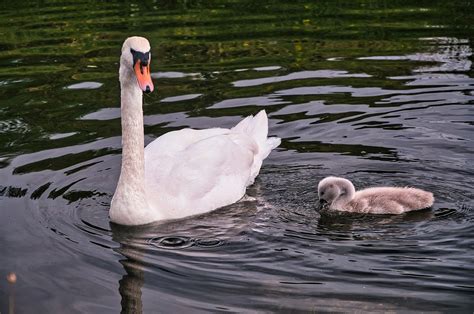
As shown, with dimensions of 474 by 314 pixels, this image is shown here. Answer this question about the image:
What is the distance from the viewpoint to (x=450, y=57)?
13781 millimetres

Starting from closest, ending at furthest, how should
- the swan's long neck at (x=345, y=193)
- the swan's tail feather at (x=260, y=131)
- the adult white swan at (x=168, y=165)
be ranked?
the adult white swan at (x=168, y=165) → the swan's long neck at (x=345, y=193) → the swan's tail feather at (x=260, y=131)

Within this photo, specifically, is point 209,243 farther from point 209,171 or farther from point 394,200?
point 394,200

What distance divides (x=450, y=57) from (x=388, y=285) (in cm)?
757

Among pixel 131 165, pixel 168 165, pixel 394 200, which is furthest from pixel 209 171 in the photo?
pixel 394 200

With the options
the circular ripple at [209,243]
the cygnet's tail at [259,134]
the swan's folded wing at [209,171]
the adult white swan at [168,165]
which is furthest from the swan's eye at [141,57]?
the cygnet's tail at [259,134]

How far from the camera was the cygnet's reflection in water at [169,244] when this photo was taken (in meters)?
7.10

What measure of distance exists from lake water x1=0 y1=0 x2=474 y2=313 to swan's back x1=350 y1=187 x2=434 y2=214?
106 millimetres

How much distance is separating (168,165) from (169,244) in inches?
→ 49.4

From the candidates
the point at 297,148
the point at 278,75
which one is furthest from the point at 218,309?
the point at 278,75

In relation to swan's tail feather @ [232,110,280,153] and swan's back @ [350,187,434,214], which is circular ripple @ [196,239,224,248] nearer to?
swan's back @ [350,187,434,214]

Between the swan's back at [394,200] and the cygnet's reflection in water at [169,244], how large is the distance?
1.06m

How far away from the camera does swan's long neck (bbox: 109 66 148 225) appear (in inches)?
331

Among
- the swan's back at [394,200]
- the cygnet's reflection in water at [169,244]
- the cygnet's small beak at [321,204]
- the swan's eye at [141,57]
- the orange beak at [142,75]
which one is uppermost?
the swan's eye at [141,57]

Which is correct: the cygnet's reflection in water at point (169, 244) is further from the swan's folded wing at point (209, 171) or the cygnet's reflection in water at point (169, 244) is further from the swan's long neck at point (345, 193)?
the swan's long neck at point (345, 193)
